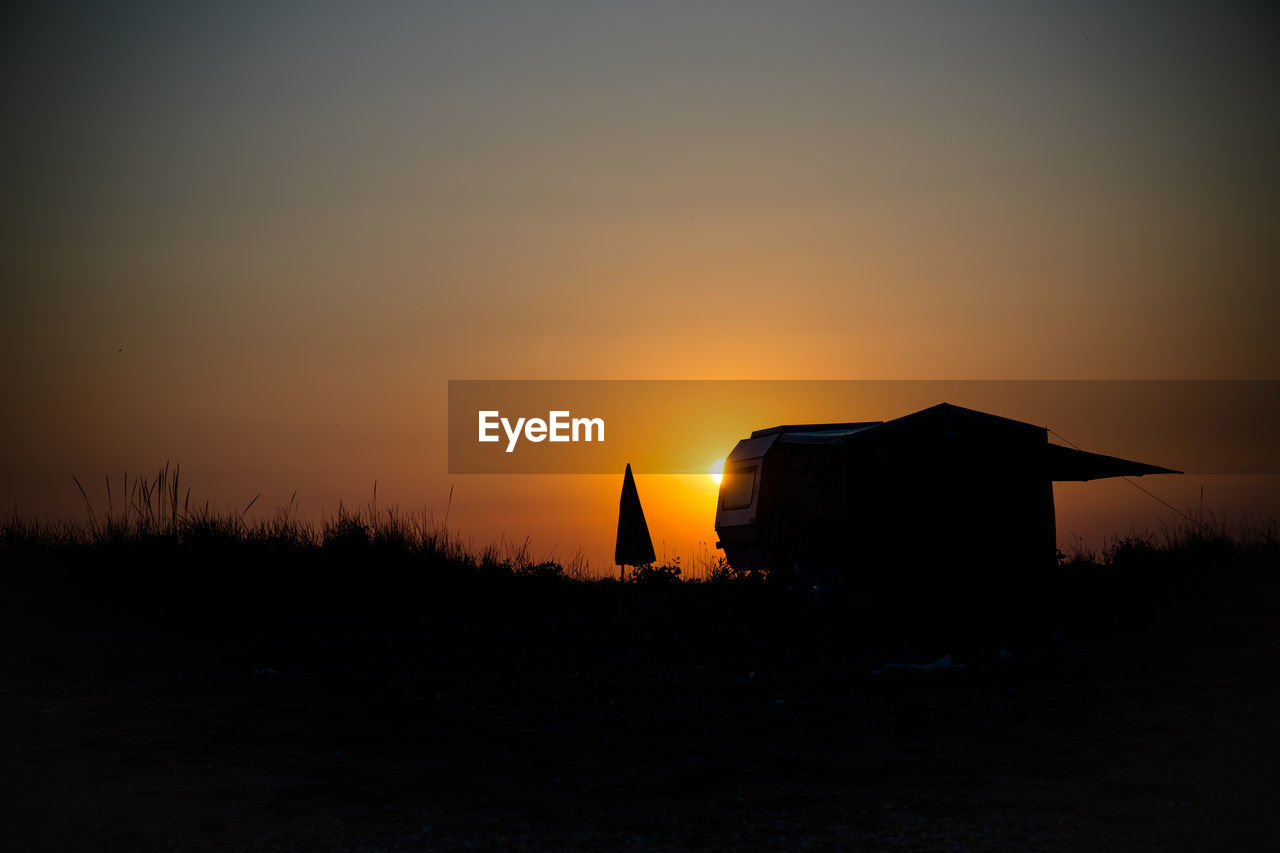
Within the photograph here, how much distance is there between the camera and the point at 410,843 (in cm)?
638

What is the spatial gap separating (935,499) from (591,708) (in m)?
9.95

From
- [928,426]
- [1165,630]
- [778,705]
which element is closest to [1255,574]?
[1165,630]

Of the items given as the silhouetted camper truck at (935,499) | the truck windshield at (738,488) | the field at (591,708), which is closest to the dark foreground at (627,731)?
the field at (591,708)

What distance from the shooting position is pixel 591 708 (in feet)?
33.1

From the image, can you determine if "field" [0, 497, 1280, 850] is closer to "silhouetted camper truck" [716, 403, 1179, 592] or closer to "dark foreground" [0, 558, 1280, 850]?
"dark foreground" [0, 558, 1280, 850]

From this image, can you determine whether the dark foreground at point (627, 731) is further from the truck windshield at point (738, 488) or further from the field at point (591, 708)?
the truck windshield at point (738, 488)

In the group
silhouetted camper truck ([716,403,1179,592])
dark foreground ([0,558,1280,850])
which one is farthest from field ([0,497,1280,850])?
silhouetted camper truck ([716,403,1179,592])

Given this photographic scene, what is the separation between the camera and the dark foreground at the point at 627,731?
669 cm

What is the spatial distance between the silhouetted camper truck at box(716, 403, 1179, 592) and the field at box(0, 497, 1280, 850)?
1.13m

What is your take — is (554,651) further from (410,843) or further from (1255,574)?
(1255,574)

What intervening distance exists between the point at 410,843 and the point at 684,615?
32.8 ft

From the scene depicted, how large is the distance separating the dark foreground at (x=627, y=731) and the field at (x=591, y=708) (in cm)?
3

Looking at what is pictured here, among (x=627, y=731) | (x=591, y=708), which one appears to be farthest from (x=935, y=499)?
(x=627, y=731)

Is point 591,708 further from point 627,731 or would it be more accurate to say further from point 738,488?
point 738,488
